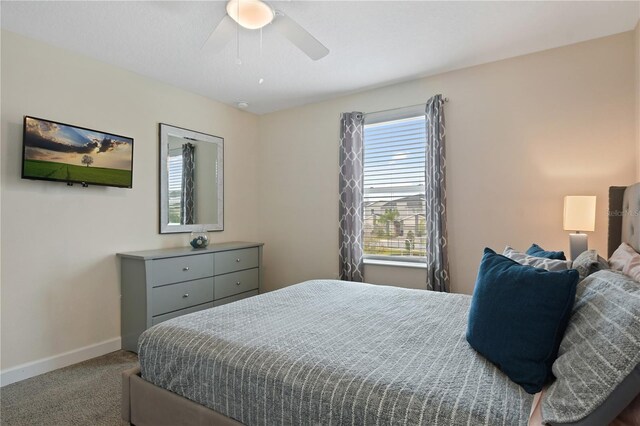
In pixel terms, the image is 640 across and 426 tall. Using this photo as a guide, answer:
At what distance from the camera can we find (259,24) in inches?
82.6

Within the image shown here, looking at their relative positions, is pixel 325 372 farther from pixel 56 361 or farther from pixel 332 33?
pixel 56 361

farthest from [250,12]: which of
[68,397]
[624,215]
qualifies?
[68,397]

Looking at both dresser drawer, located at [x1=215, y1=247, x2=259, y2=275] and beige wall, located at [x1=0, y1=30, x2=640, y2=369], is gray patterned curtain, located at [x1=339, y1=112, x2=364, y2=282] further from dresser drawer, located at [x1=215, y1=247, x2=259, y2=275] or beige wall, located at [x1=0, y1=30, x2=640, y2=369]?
dresser drawer, located at [x1=215, y1=247, x2=259, y2=275]

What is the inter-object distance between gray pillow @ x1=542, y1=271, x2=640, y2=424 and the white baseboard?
10.5 feet

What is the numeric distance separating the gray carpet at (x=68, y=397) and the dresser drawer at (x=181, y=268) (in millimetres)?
708

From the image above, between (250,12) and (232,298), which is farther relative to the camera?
(232,298)

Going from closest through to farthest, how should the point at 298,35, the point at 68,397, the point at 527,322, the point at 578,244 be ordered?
1. the point at 527,322
2. the point at 298,35
3. the point at 68,397
4. the point at 578,244

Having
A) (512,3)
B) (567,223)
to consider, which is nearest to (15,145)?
(512,3)

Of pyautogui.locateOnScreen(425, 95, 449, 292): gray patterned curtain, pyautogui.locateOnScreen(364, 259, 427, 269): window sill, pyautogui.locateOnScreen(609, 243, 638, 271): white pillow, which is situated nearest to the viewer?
pyautogui.locateOnScreen(609, 243, 638, 271): white pillow

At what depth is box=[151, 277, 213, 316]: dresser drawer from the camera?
9.27ft

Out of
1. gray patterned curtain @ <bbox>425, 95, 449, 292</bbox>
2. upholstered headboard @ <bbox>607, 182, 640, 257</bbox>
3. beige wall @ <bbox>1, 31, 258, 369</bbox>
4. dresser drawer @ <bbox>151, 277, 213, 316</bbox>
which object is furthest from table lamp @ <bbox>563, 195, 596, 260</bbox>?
beige wall @ <bbox>1, 31, 258, 369</bbox>

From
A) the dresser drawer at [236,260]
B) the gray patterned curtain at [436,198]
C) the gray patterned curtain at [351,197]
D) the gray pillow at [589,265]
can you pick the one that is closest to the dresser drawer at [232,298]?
the dresser drawer at [236,260]

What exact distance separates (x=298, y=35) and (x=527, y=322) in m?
1.88

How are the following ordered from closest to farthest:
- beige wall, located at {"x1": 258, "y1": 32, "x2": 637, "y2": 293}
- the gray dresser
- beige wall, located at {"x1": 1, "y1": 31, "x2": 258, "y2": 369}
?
beige wall, located at {"x1": 1, "y1": 31, "x2": 258, "y2": 369} < beige wall, located at {"x1": 258, "y1": 32, "x2": 637, "y2": 293} < the gray dresser
